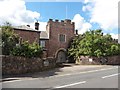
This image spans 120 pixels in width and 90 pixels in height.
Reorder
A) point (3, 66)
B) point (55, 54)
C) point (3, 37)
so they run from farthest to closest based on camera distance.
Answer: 1. point (55, 54)
2. point (3, 37)
3. point (3, 66)

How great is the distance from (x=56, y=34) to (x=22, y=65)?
21.6 metres

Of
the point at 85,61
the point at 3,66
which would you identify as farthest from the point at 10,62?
the point at 85,61

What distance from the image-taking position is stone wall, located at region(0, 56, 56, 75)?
22.6 meters

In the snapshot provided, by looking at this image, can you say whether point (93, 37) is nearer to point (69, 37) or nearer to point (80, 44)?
point (80, 44)

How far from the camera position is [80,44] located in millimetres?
42406

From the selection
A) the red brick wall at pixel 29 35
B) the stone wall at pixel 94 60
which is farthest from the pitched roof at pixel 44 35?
the stone wall at pixel 94 60

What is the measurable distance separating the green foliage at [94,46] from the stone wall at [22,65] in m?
12.6

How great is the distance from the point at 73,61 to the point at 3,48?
898 inches

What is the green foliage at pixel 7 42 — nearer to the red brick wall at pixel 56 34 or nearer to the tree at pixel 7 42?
the tree at pixel 7 42

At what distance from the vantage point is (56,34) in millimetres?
45438

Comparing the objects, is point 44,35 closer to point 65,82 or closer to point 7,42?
point 7,42

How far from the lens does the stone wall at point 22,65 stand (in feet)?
74.2

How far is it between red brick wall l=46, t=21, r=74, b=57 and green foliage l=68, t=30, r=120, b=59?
2.42 metres

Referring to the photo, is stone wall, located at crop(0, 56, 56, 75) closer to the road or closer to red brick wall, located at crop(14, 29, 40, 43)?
the road
